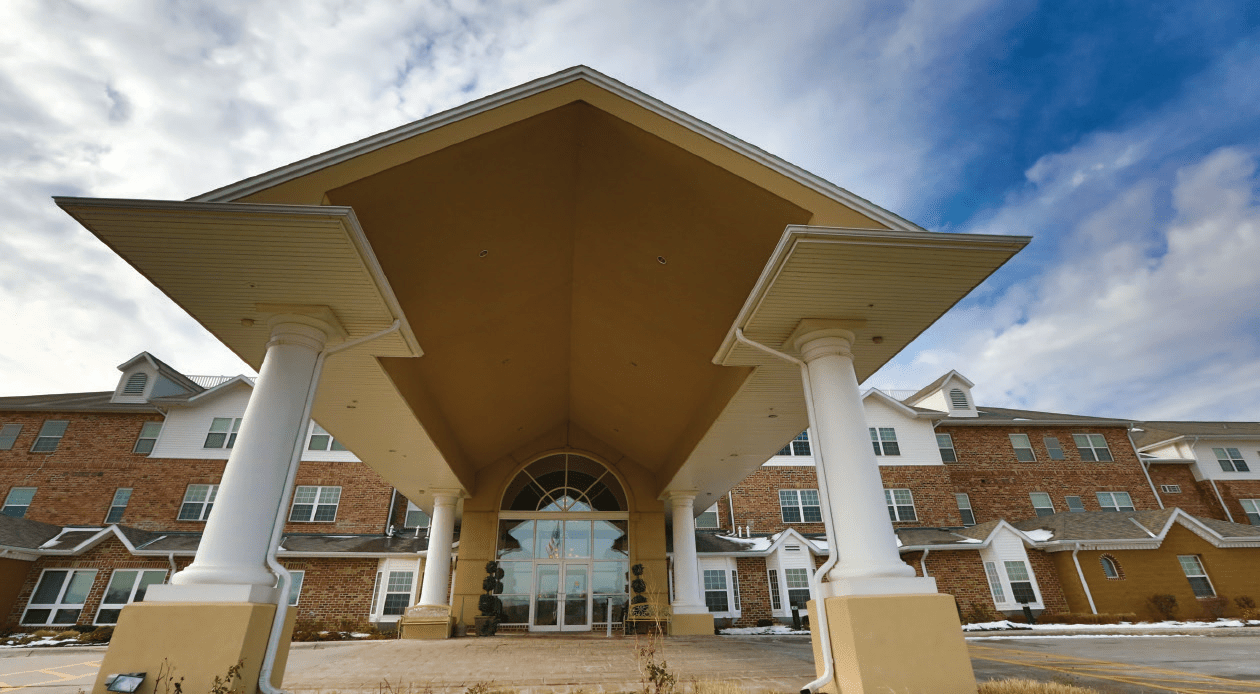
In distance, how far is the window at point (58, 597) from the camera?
15383 millimetres

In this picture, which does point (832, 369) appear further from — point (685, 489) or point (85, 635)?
point (85, 635)

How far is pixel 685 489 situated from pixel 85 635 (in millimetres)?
14377

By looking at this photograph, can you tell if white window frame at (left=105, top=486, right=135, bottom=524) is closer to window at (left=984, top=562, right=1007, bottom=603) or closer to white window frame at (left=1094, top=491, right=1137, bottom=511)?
window at (left=984, top=562, right=1007, bottom=603)

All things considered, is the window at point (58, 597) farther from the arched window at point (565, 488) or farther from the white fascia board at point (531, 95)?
the white fascia board at point (531, 95)

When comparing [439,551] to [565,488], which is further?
[565,488]

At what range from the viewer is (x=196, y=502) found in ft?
60.2

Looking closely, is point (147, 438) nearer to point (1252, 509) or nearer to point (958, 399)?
point (958, 399)

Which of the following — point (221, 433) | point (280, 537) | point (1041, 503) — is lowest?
point (280, 537)

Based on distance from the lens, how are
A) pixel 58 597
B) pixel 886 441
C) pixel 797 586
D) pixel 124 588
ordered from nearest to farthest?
pixel 58 597
pixel 124 588
pixel 797 586
pixel 886 441

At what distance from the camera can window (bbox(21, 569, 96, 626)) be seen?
15.4m

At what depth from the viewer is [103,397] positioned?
67.3ft

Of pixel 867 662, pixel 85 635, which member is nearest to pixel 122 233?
pixel 867 662

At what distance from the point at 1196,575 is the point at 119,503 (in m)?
33.2

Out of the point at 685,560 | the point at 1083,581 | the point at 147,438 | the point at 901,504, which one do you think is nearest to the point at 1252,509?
the point at 1083,581
